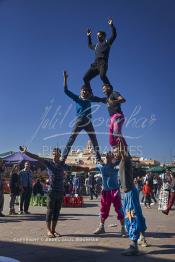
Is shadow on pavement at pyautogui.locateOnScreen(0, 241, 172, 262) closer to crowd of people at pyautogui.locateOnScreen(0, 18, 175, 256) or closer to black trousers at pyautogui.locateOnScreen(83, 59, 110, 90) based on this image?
crowd of people at pyautogui.locateOnScreen(0, 18, 175, 256)

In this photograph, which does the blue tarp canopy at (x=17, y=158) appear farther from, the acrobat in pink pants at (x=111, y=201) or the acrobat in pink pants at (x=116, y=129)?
the acrobat in pink pants at (x=116, y=129)

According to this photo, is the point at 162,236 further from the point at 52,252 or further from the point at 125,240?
the point at 52,252

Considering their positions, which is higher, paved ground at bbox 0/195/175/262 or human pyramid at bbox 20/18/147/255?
human pyramid at bbox 20/18/147/255

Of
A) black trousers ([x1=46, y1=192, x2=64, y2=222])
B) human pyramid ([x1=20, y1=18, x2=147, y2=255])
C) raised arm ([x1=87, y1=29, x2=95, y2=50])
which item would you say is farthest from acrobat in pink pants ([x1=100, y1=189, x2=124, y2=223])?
raised arm ([x1=87, y1=29, x2=95, y2=50])

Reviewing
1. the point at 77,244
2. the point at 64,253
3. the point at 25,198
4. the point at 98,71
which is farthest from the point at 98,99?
the point at 25,198

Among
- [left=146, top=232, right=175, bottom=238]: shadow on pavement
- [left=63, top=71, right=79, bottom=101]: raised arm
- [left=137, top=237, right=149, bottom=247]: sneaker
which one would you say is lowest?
[left=137, top=237, right=149, bottom=247]: sneaker

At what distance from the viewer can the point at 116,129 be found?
8.00 metres

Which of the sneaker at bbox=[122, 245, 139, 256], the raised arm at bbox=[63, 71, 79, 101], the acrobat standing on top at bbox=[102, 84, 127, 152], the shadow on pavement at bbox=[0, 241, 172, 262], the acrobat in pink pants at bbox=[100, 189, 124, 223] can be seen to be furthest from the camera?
the acrobat in pink pants at bbox=[100, 189, 124, 223]

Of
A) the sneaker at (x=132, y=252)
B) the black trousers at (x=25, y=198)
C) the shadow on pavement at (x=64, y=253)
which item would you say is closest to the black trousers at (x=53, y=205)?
the shadow on pavement at (x=64, y=253)

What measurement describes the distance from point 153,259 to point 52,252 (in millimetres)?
1703

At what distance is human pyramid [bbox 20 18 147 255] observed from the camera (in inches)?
301

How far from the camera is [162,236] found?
372 inches

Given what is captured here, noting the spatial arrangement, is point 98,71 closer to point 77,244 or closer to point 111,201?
point 111,201

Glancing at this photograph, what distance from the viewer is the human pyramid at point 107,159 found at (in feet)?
25.1
